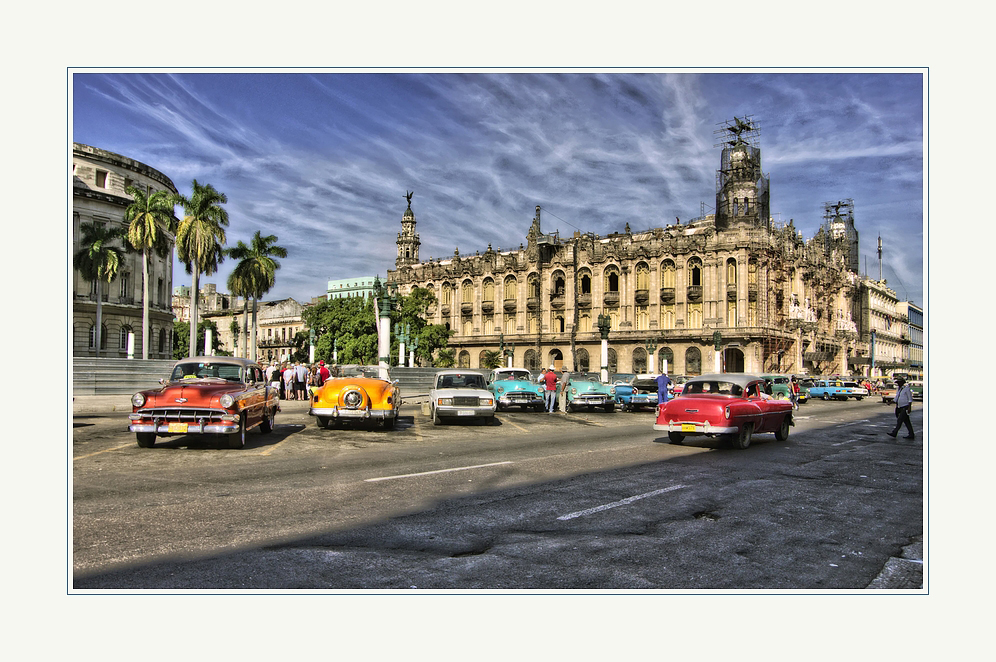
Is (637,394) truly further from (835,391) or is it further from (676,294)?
(676,294)

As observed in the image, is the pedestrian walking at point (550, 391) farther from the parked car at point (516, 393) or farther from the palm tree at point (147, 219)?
the palm tree at point (147, 219)

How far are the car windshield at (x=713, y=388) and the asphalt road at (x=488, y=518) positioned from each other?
1.43 m

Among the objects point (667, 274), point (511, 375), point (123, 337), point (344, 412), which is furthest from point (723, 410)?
point (123, 337)

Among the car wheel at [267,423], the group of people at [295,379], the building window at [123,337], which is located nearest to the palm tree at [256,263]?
the building window at [123,337]

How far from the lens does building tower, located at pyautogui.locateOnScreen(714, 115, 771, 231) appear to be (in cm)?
6662

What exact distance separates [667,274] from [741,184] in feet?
37.0

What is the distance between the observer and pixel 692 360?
65.1 metres

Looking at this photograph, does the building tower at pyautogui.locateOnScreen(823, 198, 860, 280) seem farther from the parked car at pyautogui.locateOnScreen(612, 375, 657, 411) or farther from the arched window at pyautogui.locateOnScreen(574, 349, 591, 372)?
the parked car at pyautogui.locateOnScreen(612, 375, 657, 411)

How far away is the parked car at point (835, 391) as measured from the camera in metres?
43.3

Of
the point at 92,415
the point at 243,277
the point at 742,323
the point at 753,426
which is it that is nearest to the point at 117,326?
the point at 243,277

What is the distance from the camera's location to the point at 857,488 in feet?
31.0

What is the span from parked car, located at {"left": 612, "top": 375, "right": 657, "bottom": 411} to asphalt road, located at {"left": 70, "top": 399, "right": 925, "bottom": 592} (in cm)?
1378

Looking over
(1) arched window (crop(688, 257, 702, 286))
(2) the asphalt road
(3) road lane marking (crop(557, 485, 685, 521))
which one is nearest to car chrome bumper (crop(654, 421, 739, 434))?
(2) the asphalt road

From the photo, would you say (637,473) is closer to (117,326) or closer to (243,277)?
(243,277)
